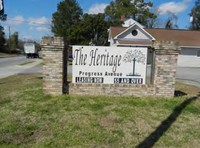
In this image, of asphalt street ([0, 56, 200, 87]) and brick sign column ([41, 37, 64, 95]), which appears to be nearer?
brick sign column ([41, 37, 64, 95])

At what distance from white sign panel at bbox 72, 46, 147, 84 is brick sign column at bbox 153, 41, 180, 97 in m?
0.46

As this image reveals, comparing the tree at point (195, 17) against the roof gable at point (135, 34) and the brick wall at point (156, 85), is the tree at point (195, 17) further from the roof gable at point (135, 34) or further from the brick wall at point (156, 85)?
the brick wall at point (156, 85)

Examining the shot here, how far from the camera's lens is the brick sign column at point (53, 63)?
8.98 m

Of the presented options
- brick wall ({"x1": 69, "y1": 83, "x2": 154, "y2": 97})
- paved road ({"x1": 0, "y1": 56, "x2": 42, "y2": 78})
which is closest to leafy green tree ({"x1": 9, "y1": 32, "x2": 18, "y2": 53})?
paved road ({"x1": 0, "y1": 56, "x2": 42, "y2": 78})

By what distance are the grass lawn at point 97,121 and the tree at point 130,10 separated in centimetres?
5652

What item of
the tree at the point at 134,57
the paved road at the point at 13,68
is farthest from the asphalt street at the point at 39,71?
the tree at the point at 134,57

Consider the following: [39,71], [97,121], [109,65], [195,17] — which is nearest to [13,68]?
[39,71]

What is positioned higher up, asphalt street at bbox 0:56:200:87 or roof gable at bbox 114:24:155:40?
roof gable at bbox 114:24:155:40

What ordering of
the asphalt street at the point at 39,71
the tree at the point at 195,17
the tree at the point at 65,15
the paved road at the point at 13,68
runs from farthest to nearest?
the tree at the point at 195,17 < the tree at the point at 65,15 < the paved road at the point at 13,68 < the asphalt street at the point at 39,71

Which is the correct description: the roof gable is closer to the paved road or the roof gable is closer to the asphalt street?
the asphalt street

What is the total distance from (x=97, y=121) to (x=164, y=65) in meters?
3.59

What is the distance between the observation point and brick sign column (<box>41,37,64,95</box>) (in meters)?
8.98

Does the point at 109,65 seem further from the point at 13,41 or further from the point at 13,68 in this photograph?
the point at 13,41

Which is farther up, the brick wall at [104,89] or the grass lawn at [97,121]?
the brick wall at [104,89]
